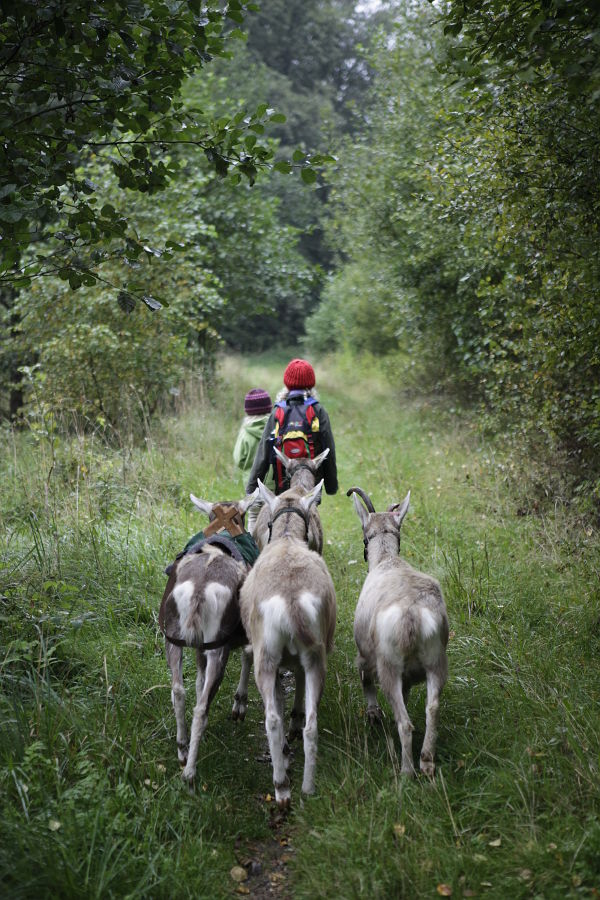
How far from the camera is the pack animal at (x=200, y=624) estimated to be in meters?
4.15

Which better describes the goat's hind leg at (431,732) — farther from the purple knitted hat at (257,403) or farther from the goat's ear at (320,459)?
the purple knitted hat at (257,403)

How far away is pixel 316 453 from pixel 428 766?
3210mm

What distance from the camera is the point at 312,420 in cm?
651

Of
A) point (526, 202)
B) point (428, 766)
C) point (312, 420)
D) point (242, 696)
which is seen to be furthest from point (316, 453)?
point (428, 766)

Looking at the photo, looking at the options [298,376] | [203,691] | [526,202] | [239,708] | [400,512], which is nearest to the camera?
[203,691]

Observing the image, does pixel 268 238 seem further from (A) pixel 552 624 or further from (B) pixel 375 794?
(B) pixel 375 794

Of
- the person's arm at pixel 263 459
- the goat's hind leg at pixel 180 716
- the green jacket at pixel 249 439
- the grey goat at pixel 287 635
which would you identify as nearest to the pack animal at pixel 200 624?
the goat's hind leg at pixel 180 716

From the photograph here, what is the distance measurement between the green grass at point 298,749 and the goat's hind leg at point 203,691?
141 mm

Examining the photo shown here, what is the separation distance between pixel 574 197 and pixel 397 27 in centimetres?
1200

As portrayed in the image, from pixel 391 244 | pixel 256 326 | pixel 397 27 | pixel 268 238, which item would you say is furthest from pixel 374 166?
pixel 256 326

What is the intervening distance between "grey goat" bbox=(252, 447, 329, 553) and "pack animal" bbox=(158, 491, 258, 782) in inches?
51.6

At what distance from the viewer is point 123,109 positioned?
4.84 meters

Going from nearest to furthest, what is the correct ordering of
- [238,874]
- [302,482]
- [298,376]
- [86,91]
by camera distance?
[238,874] < [86,91] < [302,482] < [298,376]

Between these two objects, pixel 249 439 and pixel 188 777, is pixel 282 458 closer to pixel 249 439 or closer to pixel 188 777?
pixel 249 439
